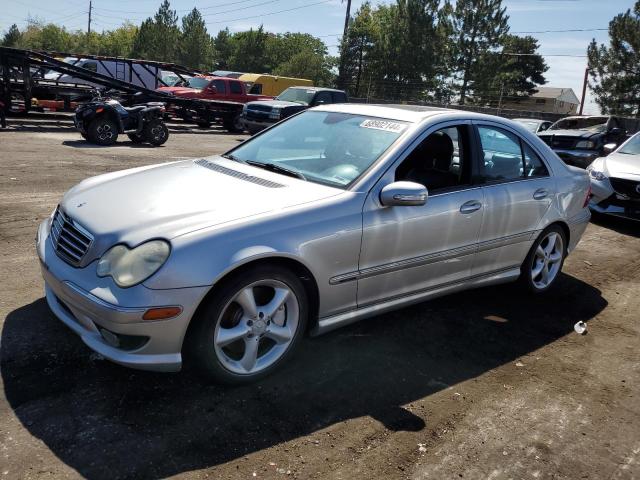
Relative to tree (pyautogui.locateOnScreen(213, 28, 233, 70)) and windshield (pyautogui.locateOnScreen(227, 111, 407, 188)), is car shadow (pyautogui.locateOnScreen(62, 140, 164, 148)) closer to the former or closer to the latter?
windshield (pyautogui.locateOnScreen(227, 111, 407, 188))

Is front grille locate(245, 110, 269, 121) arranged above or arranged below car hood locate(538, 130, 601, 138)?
below

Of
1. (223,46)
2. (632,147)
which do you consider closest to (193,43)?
(223,46)

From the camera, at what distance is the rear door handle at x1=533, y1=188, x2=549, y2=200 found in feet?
15.6

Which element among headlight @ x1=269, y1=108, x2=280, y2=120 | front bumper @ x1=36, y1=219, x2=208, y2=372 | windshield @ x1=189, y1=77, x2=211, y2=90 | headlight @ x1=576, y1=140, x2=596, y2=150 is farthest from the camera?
windshield @ x1=189, y1=77, x2=211, y2=90

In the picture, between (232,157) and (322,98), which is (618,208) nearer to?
(232,157)

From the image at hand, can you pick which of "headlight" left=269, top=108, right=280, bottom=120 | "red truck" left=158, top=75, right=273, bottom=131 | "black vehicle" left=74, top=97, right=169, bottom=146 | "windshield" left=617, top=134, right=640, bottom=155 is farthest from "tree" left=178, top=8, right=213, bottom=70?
"windshield" left=617, top=134, right=640, bottom=155

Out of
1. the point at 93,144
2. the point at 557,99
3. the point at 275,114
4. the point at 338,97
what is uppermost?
the point at 557,99

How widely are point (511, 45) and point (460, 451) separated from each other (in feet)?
174

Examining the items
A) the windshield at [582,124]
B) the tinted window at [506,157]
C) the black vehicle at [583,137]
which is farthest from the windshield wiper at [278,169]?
the windshield at [582,124]

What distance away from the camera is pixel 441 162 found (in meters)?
4.34

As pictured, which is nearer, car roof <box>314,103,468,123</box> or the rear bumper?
car roof <box>314,103,468,123</box>

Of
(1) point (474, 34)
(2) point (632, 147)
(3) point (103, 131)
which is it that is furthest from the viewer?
(1) point (474, 34)

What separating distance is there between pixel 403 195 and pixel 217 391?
1.57 meters

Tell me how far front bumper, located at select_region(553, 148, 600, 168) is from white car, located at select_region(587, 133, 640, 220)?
4.96 m
